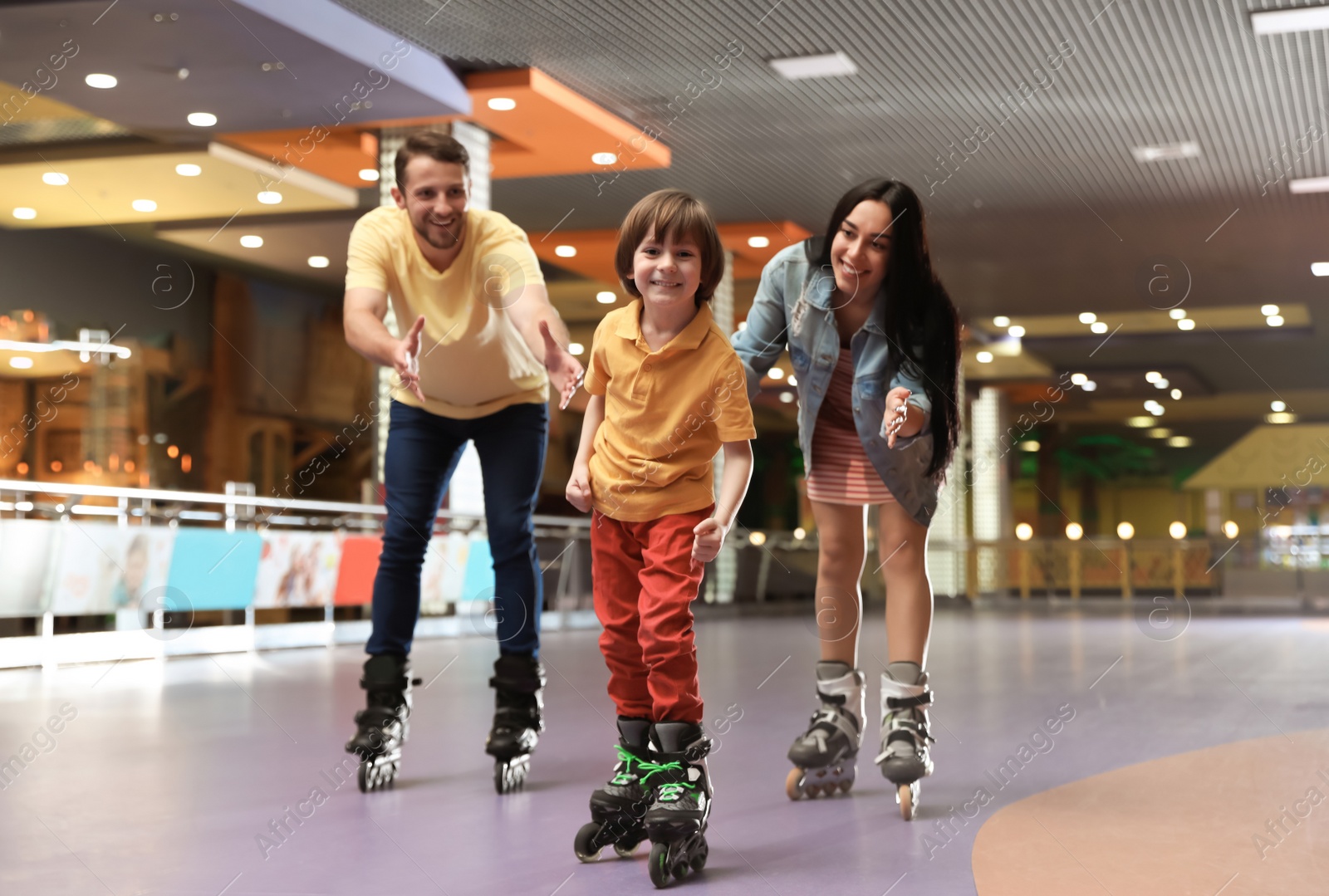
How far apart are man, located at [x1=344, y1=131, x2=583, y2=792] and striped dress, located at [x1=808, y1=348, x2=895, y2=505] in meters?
0.61

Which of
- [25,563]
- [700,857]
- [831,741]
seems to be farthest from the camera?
[25,563]

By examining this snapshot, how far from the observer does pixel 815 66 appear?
7941 mm

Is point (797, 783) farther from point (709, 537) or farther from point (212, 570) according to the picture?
point (212, 570)

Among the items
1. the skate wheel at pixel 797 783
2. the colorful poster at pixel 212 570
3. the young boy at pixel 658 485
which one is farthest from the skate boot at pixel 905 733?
the colorful poster at pixel 212 570

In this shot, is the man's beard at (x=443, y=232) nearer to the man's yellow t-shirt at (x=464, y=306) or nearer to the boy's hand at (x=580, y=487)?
the man's yellow t-shirt at (x=464, y=306)

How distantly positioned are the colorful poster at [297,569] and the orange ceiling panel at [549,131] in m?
3.08

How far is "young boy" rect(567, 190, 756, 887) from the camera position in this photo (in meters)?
2.00

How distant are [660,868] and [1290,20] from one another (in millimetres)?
7165

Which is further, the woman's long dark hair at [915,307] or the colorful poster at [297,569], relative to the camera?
the colorful poster at [297,569]

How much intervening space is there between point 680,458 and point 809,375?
0.64m

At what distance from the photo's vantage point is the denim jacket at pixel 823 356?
8.40 feet

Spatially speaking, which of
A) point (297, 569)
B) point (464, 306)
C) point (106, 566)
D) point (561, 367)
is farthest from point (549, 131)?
point (561, 367)

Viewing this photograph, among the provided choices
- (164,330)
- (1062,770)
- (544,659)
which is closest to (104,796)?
(1062,770)

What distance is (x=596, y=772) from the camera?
280 centimetres
